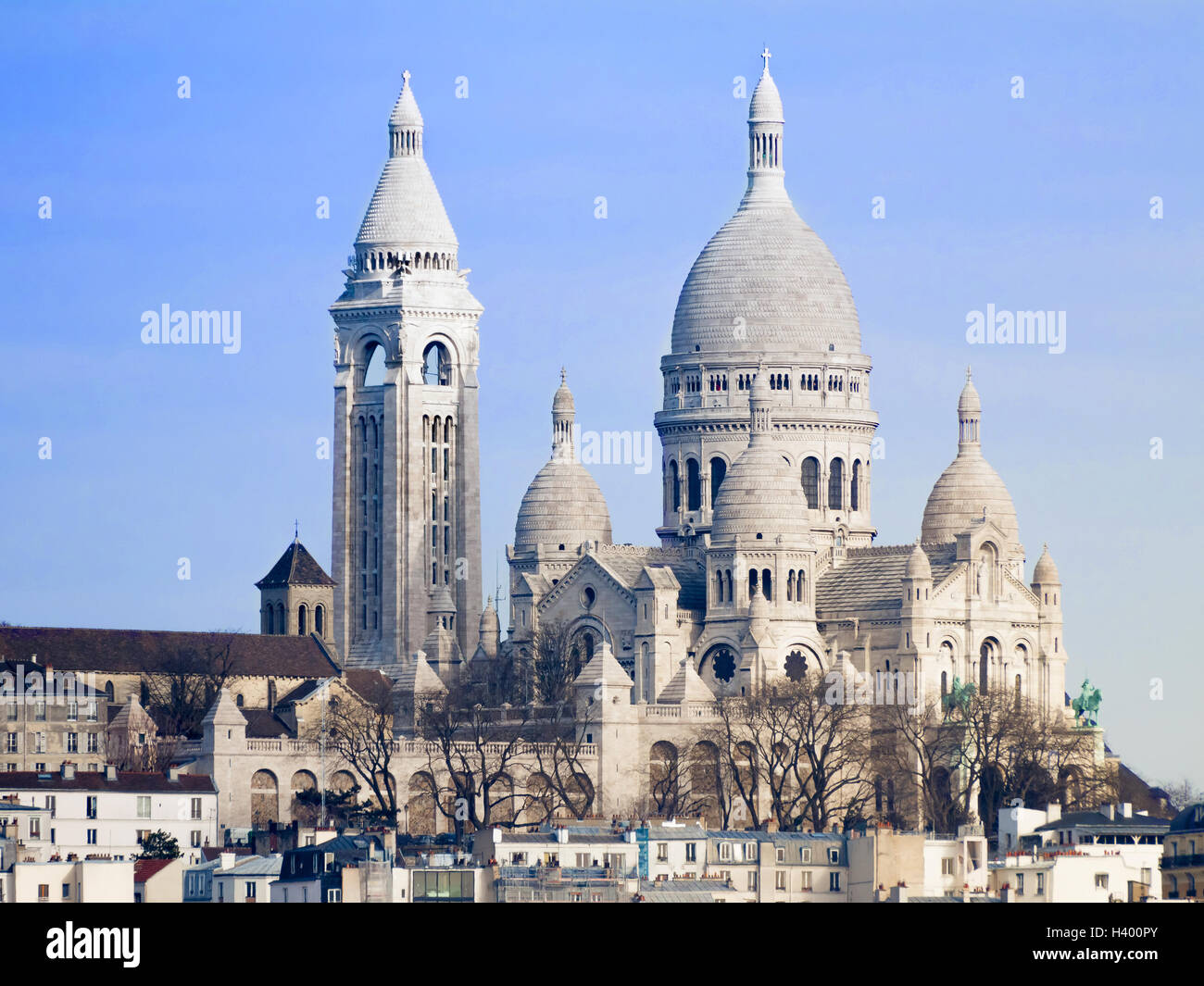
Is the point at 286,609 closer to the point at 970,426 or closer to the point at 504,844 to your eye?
the point at 970,426

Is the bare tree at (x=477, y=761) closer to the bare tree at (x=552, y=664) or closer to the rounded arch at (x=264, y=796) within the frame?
the bare tree at (x=552, y=664)

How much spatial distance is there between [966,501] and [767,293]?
1407 cm

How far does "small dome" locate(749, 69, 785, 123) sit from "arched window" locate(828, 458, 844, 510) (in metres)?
16.5

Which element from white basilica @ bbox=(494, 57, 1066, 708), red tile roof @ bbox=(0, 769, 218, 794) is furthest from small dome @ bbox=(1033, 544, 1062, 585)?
red tile roof @ bbox=(0, 769, 218, 794)

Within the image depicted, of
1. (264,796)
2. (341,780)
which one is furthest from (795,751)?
(264,796)

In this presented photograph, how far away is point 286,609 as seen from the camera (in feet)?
585

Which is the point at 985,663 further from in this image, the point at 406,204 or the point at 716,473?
the point at 406,204

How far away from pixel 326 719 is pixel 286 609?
917 inches

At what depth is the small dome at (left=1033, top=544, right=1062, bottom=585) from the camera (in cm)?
16512

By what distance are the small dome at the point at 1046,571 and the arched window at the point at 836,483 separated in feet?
36.1

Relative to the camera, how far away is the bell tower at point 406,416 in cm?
17750

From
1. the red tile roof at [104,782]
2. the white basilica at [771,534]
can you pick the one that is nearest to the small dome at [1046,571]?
the white basilica at [771,534]

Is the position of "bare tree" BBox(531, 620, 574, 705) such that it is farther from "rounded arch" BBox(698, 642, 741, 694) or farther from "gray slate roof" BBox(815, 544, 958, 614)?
"gray slate roof" BBox(815, 544, 958, 614)
